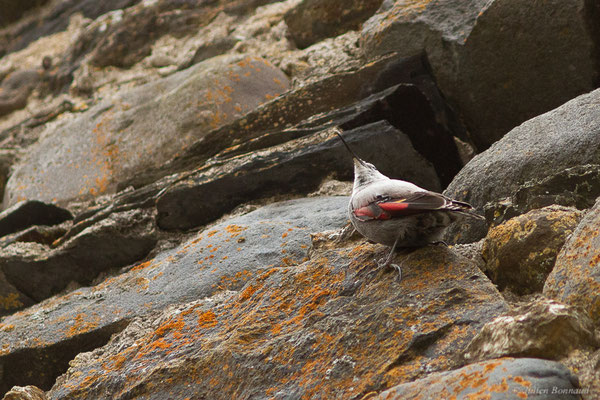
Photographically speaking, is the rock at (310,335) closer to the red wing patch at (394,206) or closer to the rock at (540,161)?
the red wing patch at (394,206)

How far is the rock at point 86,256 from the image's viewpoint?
16.5 feet

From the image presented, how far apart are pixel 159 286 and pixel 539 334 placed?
2.67 m

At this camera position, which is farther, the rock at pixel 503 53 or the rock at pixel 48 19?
the rock at pixel 48 19

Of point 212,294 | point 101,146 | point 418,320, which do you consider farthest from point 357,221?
point 101,146

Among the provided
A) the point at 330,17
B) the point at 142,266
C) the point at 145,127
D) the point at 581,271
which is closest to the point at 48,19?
the point at 145,127

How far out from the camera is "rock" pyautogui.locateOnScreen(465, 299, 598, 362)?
6.58 ft

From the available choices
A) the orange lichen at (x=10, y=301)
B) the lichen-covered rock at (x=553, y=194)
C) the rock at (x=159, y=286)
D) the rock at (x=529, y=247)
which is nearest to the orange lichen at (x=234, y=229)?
the rock at (x=159, y=286)

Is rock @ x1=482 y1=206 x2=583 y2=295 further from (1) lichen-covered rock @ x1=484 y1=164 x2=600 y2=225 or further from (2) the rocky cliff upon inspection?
(1) lichen-covered rock @ x1=484 y1=164 x2=600 y2=225

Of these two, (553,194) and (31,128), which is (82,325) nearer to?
(553,194)

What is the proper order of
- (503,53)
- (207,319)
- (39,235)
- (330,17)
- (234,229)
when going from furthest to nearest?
(330,17) < (39,235) < (503,53) < (234,229) < (207,319)

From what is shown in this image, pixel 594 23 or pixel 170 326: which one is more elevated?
pixel 594 23

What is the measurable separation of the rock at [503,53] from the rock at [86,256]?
111 inches

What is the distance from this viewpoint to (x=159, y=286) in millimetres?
4051

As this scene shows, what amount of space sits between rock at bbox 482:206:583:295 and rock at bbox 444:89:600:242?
0.22 meters
